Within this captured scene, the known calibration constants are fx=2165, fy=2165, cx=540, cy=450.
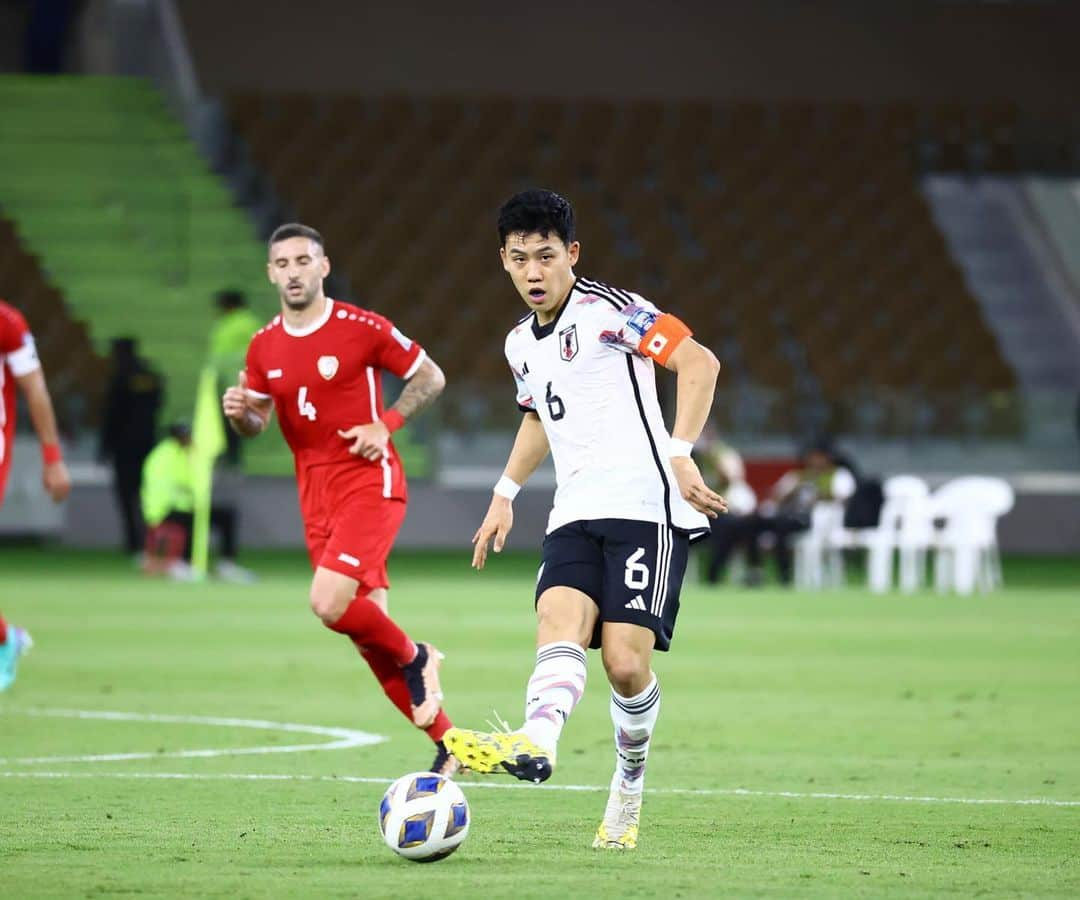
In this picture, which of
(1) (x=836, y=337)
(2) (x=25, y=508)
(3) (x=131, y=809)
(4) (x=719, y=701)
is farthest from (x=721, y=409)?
(3) (x=131, y=809)

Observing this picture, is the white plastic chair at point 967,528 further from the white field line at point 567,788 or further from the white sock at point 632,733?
the white sock at point 632,733

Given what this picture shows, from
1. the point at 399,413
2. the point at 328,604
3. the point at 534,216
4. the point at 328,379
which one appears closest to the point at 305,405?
the point at 328,379

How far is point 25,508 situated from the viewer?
28.9 m

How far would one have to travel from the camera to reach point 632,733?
686 centimetres

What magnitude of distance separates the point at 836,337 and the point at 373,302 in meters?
7.31

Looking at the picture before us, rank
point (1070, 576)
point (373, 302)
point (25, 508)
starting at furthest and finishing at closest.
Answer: point (373, 302) → point (25, 508) → point (1070, 576)

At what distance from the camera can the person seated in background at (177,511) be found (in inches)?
955

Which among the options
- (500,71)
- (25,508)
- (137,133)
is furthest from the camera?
(500,71)

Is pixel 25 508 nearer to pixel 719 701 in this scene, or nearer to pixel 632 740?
pixel 719 701

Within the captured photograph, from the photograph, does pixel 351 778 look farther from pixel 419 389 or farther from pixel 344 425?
pixel 419 389

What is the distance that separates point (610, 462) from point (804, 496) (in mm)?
18367

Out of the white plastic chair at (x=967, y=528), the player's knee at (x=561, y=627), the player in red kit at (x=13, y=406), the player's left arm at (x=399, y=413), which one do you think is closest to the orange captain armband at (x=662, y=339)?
the player's knee at (x=561, y=627)

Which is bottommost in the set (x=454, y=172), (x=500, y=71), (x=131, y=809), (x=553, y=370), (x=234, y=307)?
(x=131, y=809)

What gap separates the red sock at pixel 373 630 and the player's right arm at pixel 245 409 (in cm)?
85
